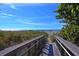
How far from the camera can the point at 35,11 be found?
7.17 ft

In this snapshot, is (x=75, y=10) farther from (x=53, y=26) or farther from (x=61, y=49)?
(x=61, y=49)

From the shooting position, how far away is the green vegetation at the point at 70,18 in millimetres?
2162

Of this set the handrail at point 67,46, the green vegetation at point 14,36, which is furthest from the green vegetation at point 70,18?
the green vegetation at point 14,36

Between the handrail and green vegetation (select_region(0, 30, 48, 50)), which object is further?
green vegetation (select_region(0, 30, 48, 50))

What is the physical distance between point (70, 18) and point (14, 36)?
2.11ft

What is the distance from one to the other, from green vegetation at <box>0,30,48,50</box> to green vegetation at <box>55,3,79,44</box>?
0.25 meters

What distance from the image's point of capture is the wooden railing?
1.82 meters

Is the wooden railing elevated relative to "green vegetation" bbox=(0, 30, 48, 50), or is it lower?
lower

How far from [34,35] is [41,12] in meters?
0.26

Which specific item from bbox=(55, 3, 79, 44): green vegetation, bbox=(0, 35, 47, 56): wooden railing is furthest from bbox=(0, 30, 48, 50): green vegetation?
bbox=(55, 3, 79, 44): green vegetation

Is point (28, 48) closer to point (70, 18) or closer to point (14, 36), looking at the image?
point (14, 36)

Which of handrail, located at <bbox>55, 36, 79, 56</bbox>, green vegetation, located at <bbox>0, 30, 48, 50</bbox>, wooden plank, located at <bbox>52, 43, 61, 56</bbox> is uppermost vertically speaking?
green vegetation, located at <bbox>0, 30, 48, 50</bbox>

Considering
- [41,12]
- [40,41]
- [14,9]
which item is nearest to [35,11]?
[41,12]

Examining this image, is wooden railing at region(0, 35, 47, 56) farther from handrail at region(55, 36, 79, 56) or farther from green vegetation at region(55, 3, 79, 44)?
green vegetation at region(55, 3, 79, 44)
